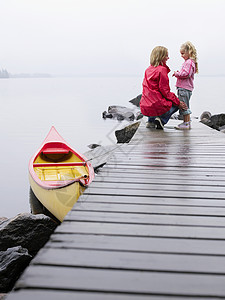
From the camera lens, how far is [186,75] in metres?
6.30

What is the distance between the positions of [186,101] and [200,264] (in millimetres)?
5220

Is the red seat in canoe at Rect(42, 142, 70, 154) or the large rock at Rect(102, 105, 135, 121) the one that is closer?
the red seat in canoe at Rect(42, 142, 70, 154)

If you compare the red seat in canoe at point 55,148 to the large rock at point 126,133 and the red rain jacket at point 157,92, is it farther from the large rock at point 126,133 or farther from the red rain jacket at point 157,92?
the large rock at point 126,133

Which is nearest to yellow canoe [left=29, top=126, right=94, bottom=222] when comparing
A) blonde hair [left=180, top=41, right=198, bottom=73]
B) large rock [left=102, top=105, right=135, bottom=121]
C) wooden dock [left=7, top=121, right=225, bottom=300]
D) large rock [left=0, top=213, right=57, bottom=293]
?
large rock [left=0, top=213, right=57, bottom=293]

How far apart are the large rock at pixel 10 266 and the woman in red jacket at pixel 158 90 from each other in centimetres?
369

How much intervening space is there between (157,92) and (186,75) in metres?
0.63

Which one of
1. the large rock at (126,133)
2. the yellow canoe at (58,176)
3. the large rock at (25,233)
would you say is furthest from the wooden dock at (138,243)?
the large rock at (126,133)

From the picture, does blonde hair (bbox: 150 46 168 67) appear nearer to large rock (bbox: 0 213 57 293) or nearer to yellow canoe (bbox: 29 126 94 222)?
yellow canoe (bbox: 29 126 94 222)

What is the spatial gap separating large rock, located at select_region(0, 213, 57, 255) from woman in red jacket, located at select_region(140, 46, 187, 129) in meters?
3.01

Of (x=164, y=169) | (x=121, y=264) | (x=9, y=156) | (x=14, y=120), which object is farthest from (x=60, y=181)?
(x=14, y=120)

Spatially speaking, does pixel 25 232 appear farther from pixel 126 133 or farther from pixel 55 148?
pixel 126 133

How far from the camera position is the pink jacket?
20.5 ft

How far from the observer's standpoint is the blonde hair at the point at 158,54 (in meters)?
6.14

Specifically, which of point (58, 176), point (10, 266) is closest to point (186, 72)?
point (58, 176)
